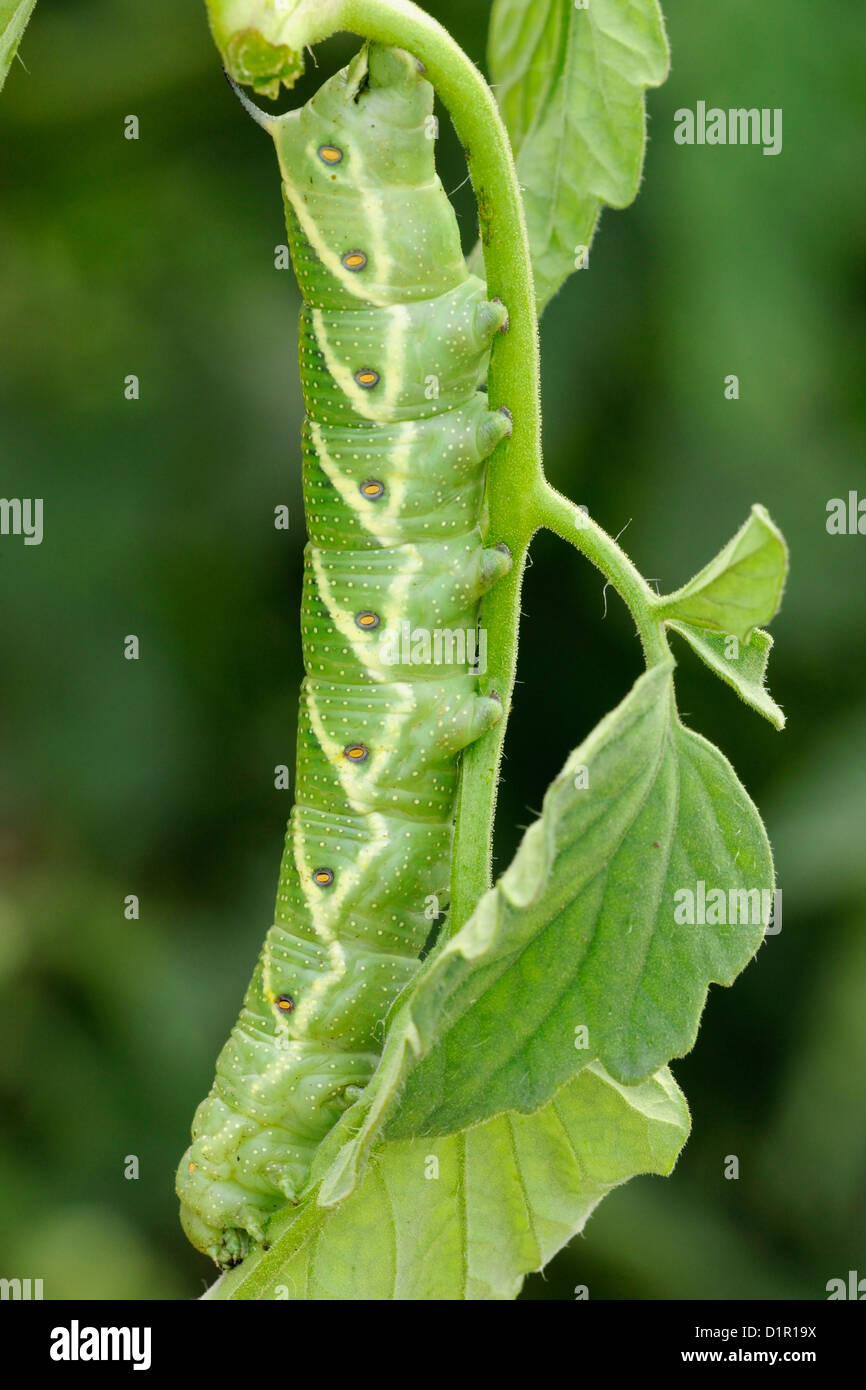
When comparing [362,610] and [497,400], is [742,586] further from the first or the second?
[362,610]

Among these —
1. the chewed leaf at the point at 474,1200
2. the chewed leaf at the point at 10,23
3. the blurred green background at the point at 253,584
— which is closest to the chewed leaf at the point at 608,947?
the chewed leaf at the point at 474,1200

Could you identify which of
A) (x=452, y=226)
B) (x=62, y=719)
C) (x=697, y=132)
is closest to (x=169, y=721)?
(x=62, y=719)

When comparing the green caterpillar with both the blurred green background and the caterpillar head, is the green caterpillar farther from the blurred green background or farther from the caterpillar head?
the blurred green background

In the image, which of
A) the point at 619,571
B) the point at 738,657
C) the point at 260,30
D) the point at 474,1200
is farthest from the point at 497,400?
the point at 474,1200

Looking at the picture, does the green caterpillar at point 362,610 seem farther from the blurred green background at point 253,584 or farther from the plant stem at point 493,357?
the blurred green background at point 253,584

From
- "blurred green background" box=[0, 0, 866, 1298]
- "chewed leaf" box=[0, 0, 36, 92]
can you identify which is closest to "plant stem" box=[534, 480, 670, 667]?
"chewed leaf" box=[0, 0, 36, 92]

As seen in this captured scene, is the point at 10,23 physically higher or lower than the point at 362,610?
higher
